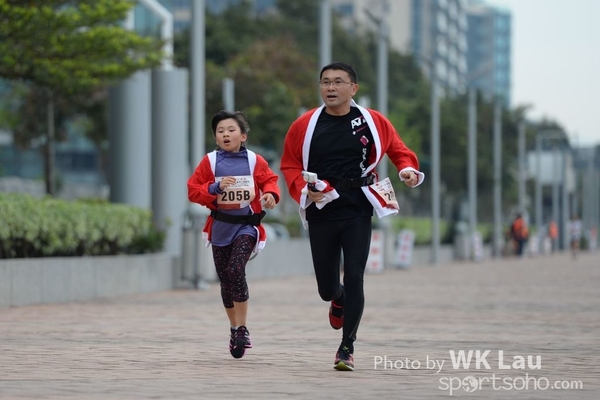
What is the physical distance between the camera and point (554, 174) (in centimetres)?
9450

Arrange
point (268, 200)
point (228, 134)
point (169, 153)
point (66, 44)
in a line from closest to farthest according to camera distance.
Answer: point (268, 200), point (228, 134), point (66, 44), point (169, 153)

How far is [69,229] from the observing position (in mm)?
18781

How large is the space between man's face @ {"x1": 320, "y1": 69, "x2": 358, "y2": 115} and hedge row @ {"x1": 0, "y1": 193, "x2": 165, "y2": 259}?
26.5 feet

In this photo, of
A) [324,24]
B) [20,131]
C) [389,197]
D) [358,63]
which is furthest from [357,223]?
[358,63]

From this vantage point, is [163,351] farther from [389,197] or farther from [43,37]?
[43,37]

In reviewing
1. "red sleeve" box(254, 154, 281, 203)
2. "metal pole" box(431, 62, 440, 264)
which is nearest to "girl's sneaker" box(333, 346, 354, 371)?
Answer: "red sleeve" box(254, 154, 281, 203)

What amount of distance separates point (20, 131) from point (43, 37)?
2931cm

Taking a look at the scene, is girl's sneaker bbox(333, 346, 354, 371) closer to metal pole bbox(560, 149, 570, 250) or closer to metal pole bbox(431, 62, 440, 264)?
metal pole bbox(431, 62, 440, 264)

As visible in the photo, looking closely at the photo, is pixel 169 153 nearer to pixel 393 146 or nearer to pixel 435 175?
pixel 393 146

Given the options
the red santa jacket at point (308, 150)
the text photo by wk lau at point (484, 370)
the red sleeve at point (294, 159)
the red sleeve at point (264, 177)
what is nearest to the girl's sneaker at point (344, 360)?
the text photo by wk lau at point (484, 370)

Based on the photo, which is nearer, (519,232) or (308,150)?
(308,150)

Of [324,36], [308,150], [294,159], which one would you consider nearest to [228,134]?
[294,159]

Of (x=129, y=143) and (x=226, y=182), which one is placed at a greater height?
(x=129, y=143)

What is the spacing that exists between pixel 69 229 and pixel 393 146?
9740 mm
